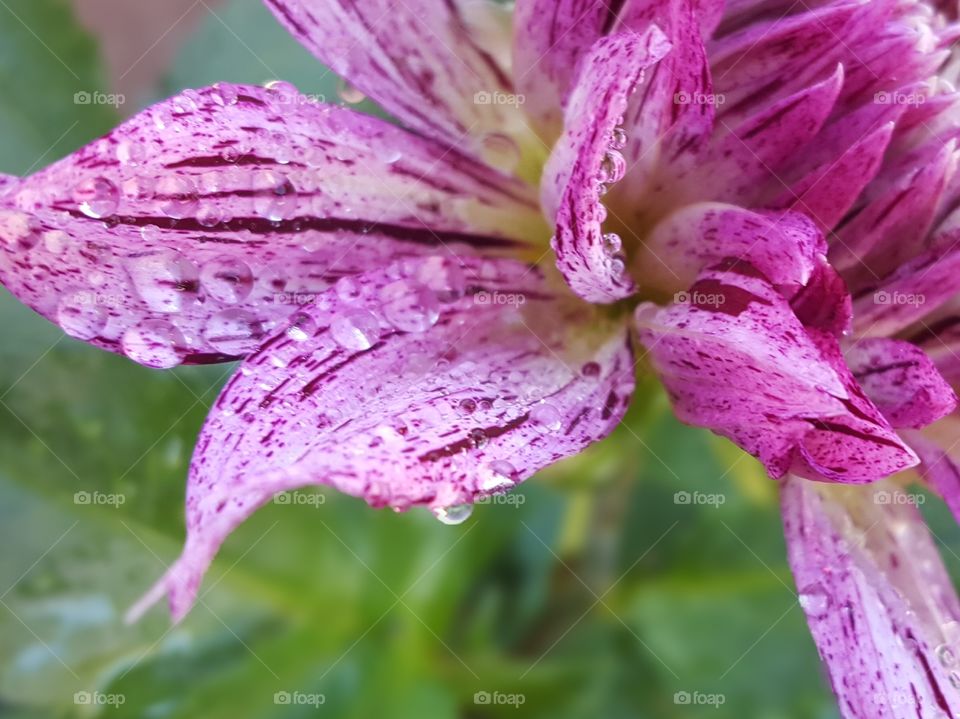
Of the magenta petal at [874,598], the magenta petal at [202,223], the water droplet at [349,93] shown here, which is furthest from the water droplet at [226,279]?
the magenta petal at [874,598]

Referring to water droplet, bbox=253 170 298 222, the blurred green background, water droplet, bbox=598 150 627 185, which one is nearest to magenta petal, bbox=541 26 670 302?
water droplet, bbox=598 150 627 185

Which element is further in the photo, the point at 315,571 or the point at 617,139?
the point at 315,571

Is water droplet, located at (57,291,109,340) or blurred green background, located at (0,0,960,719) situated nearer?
water droplet, located at (57,291,109,340)

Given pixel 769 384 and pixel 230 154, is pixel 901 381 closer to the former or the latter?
pixel 769 384

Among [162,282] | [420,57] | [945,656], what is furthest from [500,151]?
[945,656]

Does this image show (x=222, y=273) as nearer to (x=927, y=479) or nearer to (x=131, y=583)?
(x=927, y=479)

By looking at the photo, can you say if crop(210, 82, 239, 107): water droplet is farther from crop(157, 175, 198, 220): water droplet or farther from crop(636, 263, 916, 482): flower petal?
crop(636, 263, 916, 482): flower petal

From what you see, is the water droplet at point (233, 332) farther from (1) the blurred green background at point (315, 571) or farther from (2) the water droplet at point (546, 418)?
(1) the blurred green background at point (315, 571)
